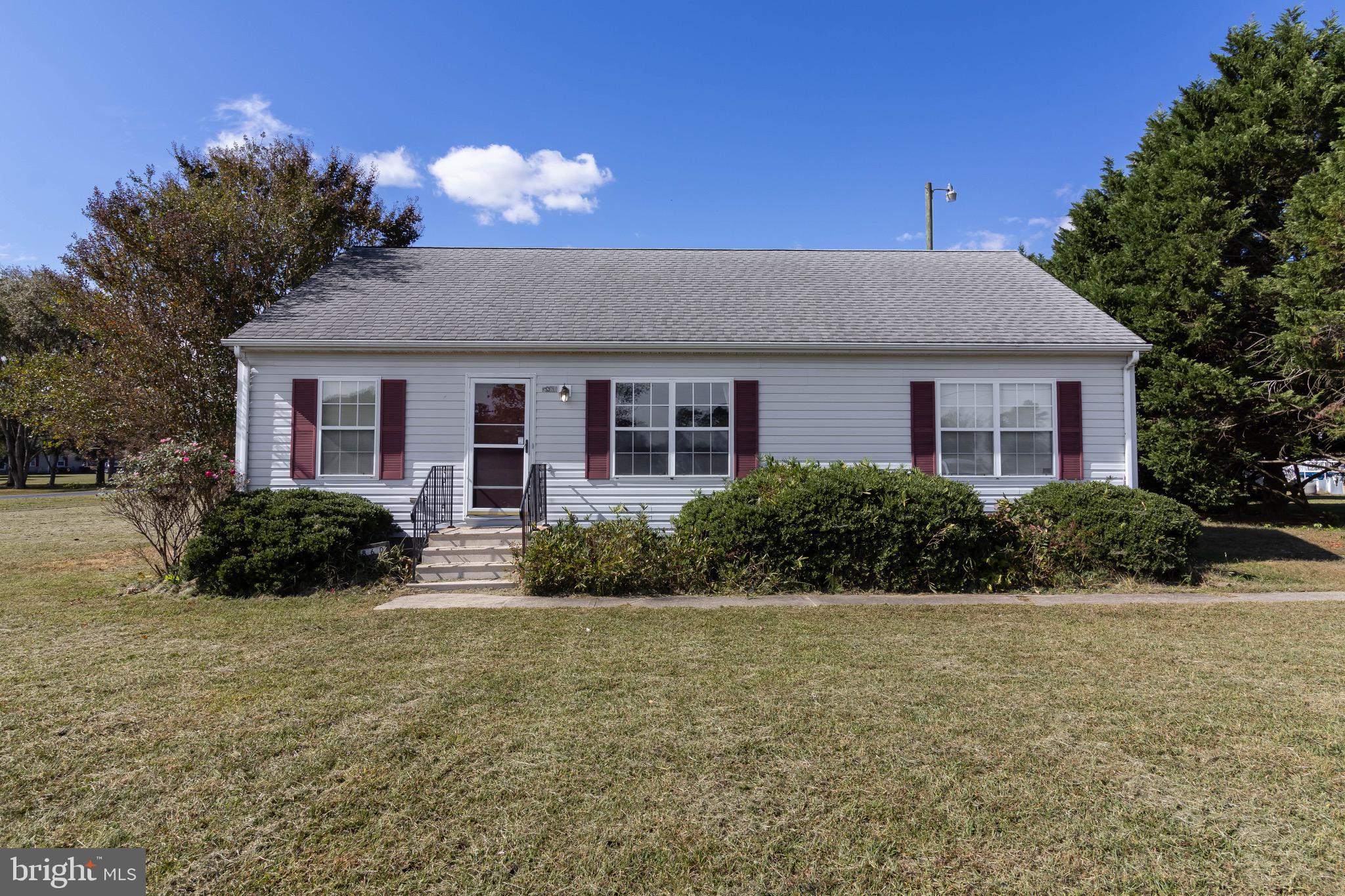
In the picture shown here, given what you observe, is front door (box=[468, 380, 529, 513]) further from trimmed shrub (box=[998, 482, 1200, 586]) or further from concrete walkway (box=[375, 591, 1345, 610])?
trimmed shrub (box=[998, 482, 1200, 586])

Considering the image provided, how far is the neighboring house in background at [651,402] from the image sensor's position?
9711 mm

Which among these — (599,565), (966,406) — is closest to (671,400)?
(599,565)

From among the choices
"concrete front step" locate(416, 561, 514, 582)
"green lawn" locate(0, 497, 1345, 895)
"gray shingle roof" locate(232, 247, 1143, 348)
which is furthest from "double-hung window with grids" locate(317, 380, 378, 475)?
"green lawn" locate(0, 497, 1345, 895)

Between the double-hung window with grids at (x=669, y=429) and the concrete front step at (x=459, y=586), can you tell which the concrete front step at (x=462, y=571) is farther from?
the double-hung window with grids at (x=669, y=429)

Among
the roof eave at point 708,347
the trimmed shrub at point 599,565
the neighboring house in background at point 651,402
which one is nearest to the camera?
the trimmed shrub at point 599,565

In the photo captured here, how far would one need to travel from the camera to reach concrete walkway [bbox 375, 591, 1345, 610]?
23.3 feet

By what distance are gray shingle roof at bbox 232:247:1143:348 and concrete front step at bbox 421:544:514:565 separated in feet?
10.4

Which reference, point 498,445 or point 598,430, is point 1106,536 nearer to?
point 598,430

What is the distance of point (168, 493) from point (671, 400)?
6609mm

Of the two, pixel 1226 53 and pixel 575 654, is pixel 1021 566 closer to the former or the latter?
pixel 575 654

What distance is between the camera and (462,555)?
8.43m

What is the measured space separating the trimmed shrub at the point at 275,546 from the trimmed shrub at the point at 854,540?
14.1ft

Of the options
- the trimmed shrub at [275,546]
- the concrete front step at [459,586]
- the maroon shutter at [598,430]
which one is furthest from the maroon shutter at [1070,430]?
the trimmed shrub at [275,546]

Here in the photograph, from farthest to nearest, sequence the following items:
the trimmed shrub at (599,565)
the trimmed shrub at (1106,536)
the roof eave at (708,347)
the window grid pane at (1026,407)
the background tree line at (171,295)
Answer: the background tree line at (171,295) → the window grid pane at (1026,407) → the roof eave at (708,347) → the trimmed shrub at (1106,536) → the trimmed shrub at (599,565)
